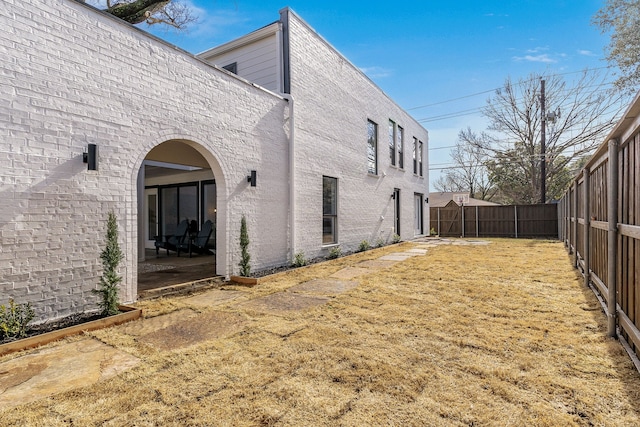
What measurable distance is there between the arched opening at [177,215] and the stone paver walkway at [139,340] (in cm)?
140

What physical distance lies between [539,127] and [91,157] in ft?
77.2

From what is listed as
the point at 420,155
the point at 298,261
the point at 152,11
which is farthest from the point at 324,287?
the point at 420,155

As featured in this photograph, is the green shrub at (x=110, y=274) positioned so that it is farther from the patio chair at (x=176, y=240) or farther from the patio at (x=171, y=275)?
the patio chair at (x=176, y=240)

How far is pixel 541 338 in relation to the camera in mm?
2928

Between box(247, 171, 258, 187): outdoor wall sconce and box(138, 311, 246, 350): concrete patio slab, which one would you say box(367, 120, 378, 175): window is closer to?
box(247, 171, 258, 187): outdoor wall sconce

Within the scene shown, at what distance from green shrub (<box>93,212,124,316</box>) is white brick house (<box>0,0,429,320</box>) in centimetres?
15

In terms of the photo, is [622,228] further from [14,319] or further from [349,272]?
[14,319]

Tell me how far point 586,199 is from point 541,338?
3.31 m

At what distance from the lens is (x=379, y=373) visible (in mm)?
2301

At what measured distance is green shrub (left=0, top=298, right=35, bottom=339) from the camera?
2.83 meters

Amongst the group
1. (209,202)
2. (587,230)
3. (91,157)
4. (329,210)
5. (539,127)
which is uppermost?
(539,127)

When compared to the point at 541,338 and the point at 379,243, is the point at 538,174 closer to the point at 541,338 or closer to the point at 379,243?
the point at 379,243

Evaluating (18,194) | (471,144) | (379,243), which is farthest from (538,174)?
(18,194)

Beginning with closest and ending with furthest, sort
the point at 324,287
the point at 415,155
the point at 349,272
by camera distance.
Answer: the point at 324,287, the point at 349,272, the point at 415,155
